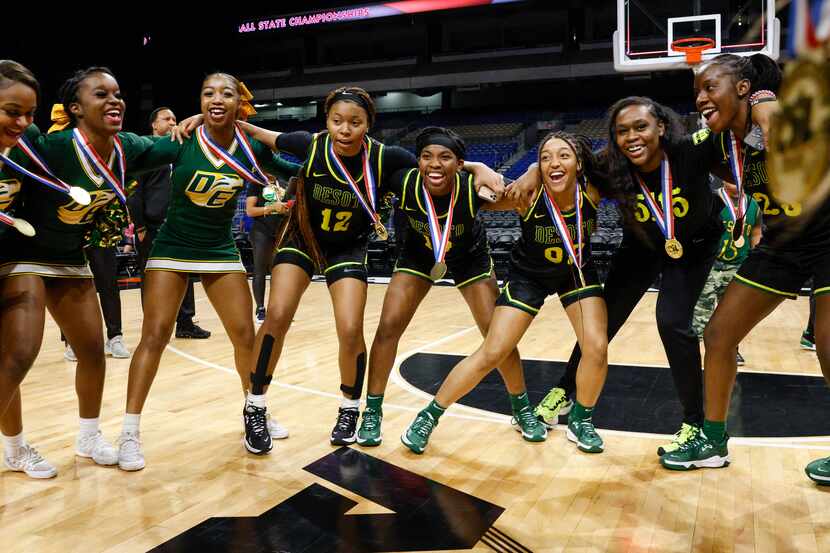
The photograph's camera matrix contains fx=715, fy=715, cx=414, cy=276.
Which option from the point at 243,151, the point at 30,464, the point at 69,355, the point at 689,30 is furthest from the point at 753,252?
the point at 689,30

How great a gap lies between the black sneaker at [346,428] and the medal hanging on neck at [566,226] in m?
1.34

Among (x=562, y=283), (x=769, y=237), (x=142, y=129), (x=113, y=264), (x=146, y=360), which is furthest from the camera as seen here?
(x=142, y=129)

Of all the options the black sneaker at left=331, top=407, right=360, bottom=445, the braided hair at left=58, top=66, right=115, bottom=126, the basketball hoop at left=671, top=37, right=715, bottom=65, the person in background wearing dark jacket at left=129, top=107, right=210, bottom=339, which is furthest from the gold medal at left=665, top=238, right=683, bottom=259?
the basketball hoop at left=671, top=37, right=715, bottom=65

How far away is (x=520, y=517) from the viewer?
2.69 m

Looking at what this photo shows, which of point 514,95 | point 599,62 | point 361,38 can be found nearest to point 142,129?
point 361,38

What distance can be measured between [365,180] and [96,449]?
1771 mm

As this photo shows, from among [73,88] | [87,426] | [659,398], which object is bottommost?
[659,398]

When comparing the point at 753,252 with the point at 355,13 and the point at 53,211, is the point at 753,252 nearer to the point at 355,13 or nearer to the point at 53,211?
the point at 53,211

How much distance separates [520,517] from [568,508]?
0.73 ft

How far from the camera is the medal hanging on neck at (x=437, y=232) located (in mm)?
3412

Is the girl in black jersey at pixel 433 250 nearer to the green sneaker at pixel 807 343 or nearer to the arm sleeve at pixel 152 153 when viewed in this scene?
the arm sleeve at pixel 152 153

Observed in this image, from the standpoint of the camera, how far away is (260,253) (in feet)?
24.2

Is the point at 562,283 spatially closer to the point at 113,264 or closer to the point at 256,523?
the point at 256,523

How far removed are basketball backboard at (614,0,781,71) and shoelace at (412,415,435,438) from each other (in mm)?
1995
